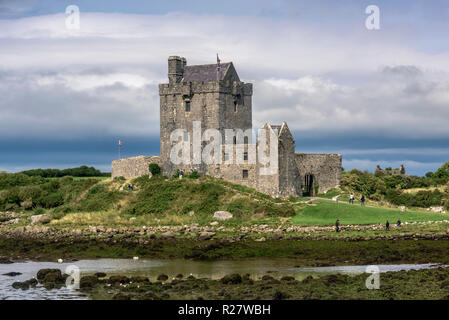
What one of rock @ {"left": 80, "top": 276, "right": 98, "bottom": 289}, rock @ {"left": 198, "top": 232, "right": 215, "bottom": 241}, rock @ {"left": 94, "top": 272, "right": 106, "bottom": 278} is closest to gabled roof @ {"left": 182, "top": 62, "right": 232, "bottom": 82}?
rock @ {"left": 198, "top": 232, "right": 215, "bottom": 241}

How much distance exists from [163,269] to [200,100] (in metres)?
25.4

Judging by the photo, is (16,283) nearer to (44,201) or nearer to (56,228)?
(56,228)

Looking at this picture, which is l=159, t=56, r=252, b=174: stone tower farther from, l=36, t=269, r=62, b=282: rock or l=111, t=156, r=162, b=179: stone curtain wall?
l=36, t=269, r=62, b=282: rock

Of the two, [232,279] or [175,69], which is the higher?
[175,69]

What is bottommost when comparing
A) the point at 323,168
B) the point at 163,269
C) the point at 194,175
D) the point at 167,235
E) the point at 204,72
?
the point at 163,269

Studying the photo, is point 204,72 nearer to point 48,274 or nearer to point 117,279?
point 48,274

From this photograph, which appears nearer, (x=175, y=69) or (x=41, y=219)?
(x=41, y=219)

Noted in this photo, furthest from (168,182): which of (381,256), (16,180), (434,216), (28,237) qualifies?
(16,180)

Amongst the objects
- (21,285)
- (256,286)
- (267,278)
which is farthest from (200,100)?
(256,286)

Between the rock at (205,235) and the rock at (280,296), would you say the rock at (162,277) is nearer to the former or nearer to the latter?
the rock at (280,296)

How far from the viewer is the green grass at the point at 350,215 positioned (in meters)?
43.6

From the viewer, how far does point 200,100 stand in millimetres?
56719

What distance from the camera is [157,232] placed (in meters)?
Result: 45.9

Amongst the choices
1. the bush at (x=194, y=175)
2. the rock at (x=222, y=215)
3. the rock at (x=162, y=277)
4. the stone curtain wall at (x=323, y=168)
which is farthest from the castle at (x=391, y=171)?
the rock at (x=162, y=277)
